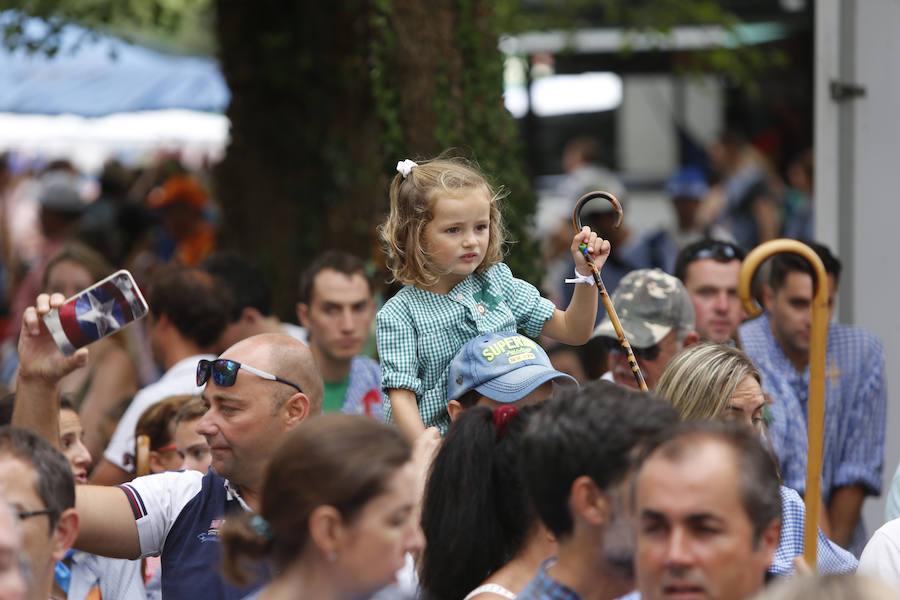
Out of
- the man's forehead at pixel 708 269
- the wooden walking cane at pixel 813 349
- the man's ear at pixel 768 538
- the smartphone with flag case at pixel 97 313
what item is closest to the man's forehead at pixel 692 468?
the man's ear at pixel 768 538

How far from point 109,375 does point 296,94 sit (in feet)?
10.4

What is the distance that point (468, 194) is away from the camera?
4125mm

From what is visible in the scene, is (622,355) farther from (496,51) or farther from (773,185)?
(773,185)

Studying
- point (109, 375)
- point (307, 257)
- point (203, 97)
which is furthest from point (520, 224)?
point (203, 97)

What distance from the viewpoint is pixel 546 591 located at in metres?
2.88

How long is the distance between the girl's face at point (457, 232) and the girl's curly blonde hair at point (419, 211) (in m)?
0.02

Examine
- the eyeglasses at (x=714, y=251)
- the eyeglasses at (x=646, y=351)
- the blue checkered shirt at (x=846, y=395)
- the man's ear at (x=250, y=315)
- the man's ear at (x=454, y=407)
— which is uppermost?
the man's ear at (x=454, y=407)

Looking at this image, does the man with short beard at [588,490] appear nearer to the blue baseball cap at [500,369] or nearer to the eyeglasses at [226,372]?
the blue baseball cap at [500,369]

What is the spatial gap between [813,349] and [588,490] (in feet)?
2.30

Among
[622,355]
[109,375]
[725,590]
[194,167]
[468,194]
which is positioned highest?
[468,194]

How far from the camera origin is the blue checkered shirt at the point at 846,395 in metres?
5.71

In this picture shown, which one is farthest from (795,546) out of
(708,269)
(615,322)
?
(708,269)

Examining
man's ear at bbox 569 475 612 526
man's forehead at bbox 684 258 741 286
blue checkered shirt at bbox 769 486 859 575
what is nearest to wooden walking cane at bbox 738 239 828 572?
man's ear at bbox 569 475 612 526

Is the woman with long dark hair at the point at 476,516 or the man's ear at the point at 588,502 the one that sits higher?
the man's ear at the point at 588,502
